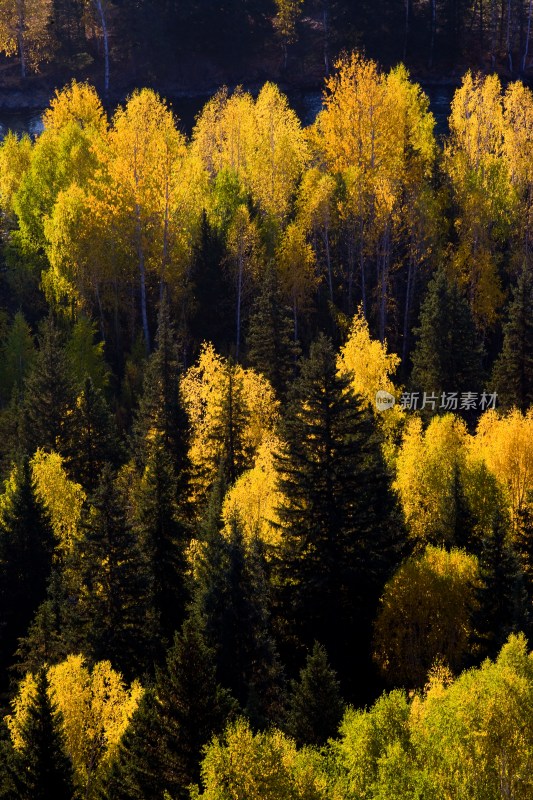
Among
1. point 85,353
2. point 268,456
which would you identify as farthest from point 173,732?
point 85,353

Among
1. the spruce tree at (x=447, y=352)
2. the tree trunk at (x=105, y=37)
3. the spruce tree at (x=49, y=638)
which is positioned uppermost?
the tree trunk at (x=105, y=37)

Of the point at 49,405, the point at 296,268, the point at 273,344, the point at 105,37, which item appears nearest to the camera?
the point at 49,405

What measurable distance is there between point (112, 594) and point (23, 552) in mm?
8581

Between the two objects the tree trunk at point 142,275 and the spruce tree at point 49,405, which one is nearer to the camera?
the spruce tree at point 49,405

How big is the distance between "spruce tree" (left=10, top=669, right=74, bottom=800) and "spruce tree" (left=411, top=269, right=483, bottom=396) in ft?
118

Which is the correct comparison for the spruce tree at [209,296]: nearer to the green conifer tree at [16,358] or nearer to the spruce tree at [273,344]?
the spruce tree at [273,344]

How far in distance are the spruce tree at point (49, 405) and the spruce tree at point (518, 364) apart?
25776 millimetres

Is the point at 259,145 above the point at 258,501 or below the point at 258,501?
above

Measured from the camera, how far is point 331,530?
4594 cm

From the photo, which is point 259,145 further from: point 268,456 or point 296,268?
point 268,456

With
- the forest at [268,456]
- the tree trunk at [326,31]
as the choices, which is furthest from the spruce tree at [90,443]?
the tree trunk at [326,31]

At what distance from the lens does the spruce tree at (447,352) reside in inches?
2506

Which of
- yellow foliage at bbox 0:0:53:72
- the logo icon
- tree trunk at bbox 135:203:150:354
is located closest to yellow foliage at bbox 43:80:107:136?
tree trunk at bbox 135:203:150:354

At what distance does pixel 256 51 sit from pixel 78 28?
19258 millimetres
